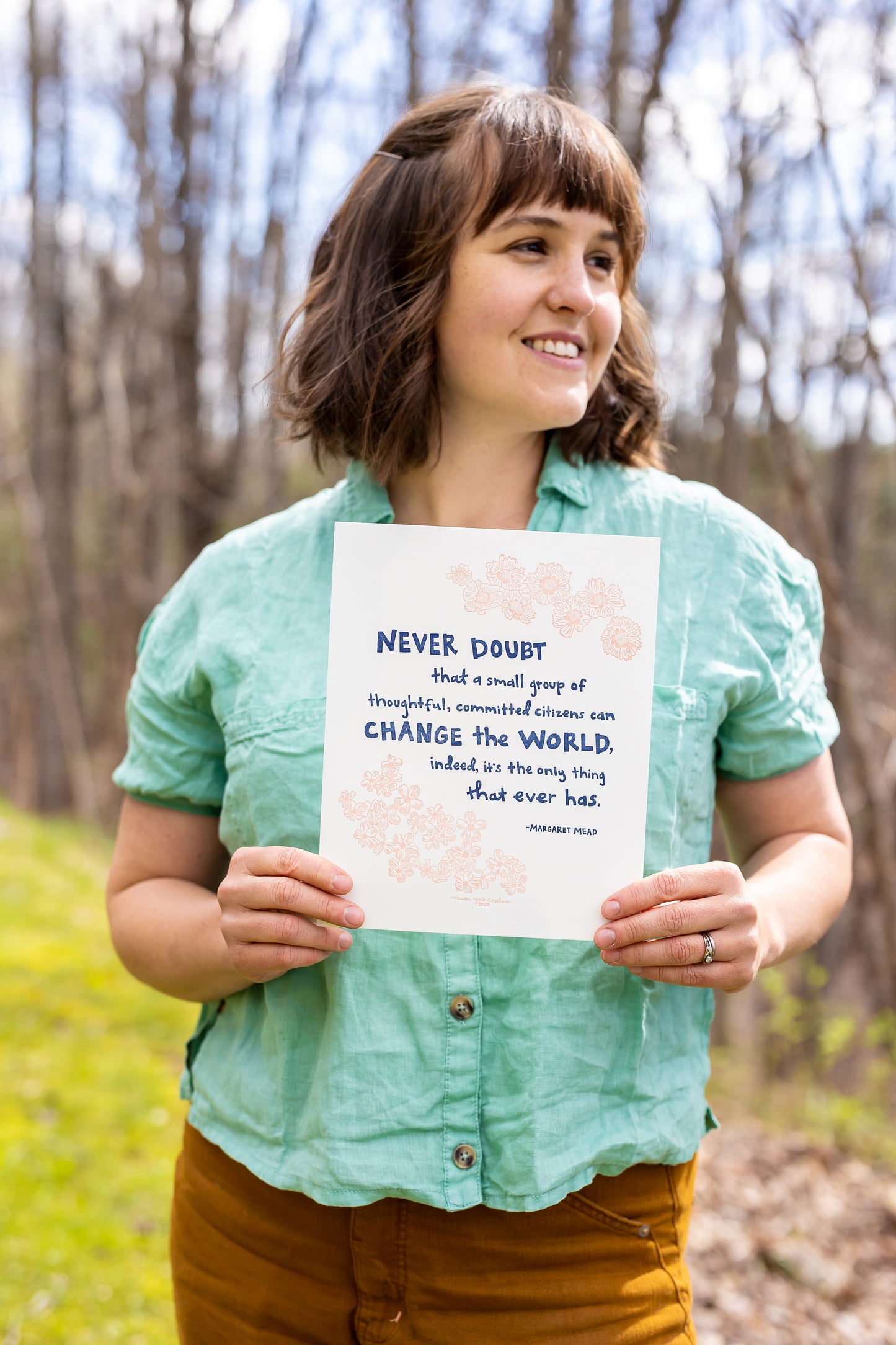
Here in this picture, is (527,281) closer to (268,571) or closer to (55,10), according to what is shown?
(268,571)

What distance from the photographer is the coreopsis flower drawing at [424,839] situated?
3.88 ft

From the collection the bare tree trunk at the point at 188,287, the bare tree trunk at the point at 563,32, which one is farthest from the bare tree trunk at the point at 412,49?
the bare tree trunk at the point at 188,287

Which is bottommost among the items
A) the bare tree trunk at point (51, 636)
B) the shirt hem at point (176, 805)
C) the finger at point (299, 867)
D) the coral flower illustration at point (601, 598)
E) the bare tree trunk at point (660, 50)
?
the bare tree trunk at point (51, 636)

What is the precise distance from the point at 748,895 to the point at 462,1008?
1.16ft

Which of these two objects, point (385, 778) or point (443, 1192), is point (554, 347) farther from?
point (443, 1192)

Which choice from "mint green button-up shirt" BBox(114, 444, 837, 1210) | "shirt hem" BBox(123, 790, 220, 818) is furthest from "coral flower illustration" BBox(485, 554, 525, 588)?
"shirt hem" BBox(123, 790, 220, 818)

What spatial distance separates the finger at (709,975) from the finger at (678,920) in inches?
1.5

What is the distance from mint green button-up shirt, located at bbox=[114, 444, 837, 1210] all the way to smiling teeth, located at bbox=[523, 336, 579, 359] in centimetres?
14

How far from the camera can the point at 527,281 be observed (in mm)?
1329

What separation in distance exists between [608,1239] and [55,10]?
12.0 m

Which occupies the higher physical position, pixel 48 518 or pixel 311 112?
pixel 311 112

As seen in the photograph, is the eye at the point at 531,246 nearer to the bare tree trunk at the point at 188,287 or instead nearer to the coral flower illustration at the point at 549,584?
the coral flower illustration at the point at 549,584

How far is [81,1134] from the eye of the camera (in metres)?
3.54

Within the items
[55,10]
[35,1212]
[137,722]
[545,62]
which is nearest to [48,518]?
[55,10]
